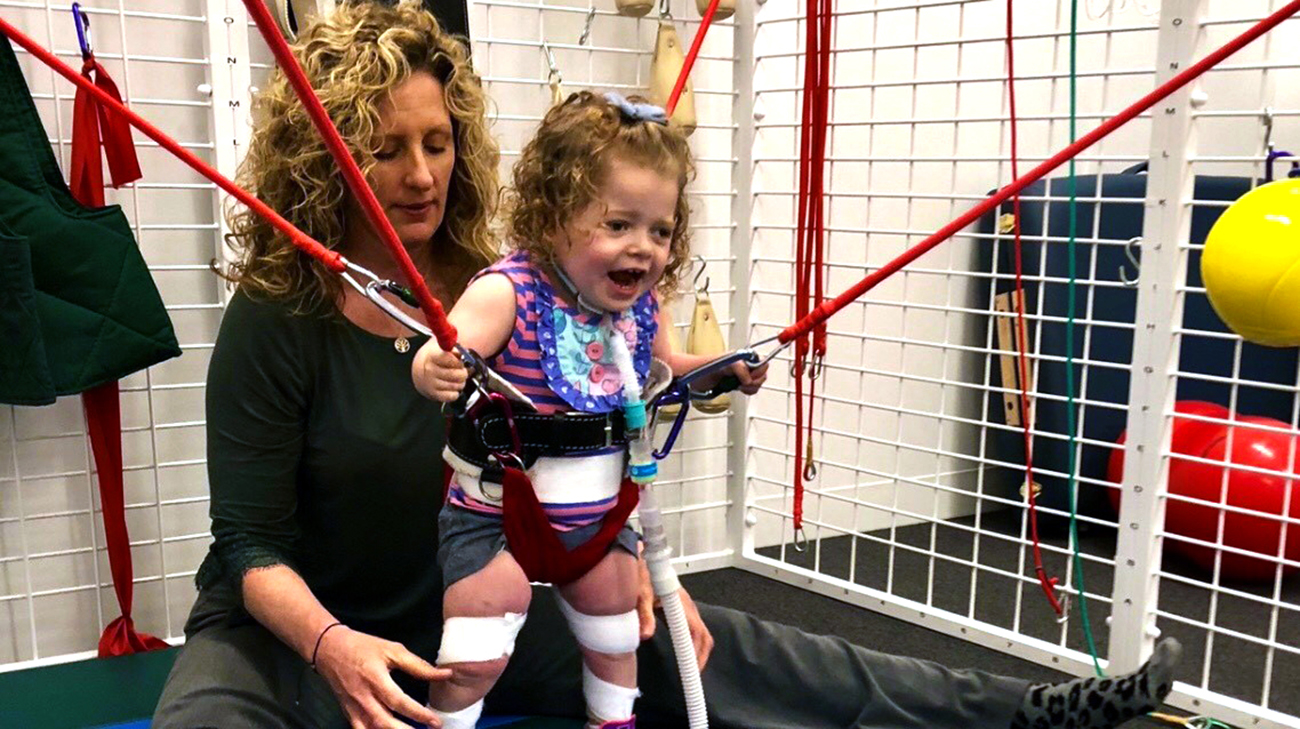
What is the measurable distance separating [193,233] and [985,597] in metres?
1.79

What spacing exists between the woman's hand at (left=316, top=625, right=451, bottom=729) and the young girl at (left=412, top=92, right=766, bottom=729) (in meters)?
0.03

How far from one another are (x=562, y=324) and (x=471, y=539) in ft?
0.79

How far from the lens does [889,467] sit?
9.18 feet

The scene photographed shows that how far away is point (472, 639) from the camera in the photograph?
105cm

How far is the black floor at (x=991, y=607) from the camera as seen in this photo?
1.96 m

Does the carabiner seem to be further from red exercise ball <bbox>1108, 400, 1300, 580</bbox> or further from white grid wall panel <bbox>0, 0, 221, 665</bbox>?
red exercise ball <bbox>1108, 400, 1300, 580</bbox>

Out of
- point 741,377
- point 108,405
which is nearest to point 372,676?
point 741,377

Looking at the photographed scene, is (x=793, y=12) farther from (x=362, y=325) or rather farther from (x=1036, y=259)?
(x=362, y=325)

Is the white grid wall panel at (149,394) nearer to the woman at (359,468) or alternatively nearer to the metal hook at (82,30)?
the metal hook at (82,30)

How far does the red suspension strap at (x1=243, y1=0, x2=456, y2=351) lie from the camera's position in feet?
2.30

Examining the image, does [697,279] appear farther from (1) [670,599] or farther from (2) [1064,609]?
(1) [670,599]

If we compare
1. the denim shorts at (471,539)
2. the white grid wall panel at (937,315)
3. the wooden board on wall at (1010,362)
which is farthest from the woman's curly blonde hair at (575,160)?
the wooden board on wall at (1010,362)

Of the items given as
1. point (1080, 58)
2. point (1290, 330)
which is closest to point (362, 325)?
point (1290, 330)

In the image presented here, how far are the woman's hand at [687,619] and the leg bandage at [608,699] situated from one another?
14 cm
